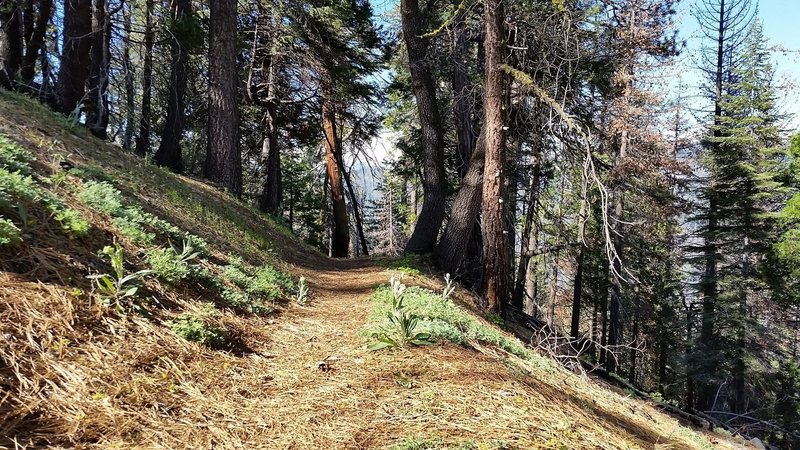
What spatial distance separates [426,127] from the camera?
9.16 meters

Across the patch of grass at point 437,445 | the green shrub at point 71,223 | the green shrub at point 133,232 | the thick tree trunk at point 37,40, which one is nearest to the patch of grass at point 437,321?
the patch of grass at point 437,445

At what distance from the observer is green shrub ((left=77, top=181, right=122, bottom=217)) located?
3.84 m

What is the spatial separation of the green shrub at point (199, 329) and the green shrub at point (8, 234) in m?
0.93

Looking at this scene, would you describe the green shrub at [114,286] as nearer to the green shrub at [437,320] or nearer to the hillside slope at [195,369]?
the hillside slope at [195,369]

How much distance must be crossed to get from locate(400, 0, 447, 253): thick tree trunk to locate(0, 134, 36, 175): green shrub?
6471 mm

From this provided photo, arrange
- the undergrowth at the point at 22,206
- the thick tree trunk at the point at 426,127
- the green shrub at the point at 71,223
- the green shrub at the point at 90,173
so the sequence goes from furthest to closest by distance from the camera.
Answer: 1. the thick tree trunk at the point at 426,127
2. the green shrub at the point at 90,173
3. the green shrub at the point at 71,223
4. the undergrowth at the point at 22,206

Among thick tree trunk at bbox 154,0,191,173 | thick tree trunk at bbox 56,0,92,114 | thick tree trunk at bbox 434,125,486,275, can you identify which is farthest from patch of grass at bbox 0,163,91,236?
thick tree trunk at bbox 154,0,191,173

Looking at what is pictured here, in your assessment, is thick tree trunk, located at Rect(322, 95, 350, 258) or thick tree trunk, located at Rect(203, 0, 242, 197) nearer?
thick tree trunk, located at Rect(203, 0, 242, 197)

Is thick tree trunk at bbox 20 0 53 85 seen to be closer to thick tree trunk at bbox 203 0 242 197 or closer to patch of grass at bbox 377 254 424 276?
thick tree trunk at bbox 203 0 242 197

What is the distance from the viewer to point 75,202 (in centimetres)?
365

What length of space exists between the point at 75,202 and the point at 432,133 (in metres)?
6.63

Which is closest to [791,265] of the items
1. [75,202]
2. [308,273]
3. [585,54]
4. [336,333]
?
[585,54]

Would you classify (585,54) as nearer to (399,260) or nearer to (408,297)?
(399,260)

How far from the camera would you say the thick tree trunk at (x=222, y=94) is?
29.0 ft
